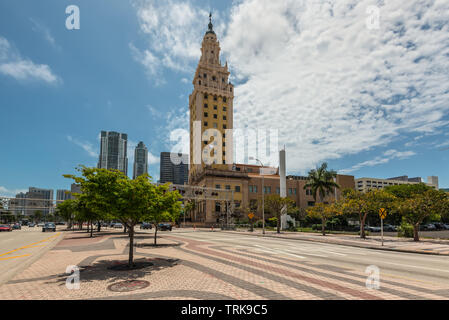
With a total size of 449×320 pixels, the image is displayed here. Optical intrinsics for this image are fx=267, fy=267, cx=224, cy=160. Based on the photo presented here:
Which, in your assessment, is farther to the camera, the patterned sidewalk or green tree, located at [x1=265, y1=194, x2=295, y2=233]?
green tree, located at [x1=265, y1=194, x2=295, y2=233]

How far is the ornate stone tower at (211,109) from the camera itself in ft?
280

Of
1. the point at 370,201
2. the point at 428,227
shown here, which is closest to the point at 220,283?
the point at 370,201

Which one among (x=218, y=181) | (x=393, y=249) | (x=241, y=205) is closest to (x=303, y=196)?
(x=241, y=205)

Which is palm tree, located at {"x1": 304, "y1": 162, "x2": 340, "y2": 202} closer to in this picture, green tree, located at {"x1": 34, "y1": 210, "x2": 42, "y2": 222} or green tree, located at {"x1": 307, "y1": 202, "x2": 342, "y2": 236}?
green tree, located at {"x1": 307, "y1": 202, "x2": 342, "y2": 236}

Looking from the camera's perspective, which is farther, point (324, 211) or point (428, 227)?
point (428, 227)

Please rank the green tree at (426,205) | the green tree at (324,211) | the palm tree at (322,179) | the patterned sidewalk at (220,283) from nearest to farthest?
the patterned sidewalk at (220,283)
the green tree at (426,205)
the green tree at (324,211)
the palm tree at (322,179)

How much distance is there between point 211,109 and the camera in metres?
88.9

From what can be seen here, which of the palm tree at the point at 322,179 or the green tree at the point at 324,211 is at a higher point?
the palm tree at the point at 322,179

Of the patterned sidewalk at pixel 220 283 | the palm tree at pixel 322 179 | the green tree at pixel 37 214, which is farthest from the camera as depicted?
the green tree at pixel 37 214

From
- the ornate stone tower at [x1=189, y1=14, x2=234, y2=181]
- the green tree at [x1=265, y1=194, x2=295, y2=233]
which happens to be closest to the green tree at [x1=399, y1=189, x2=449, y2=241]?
the green tree at [x1=265, y1=194, x2=295, y2=233]

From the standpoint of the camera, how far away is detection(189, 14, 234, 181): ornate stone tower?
8538 cm

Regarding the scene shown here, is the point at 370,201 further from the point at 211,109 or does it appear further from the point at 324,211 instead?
the point at 211,109

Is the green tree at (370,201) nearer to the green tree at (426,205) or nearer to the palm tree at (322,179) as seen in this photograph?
the green tree at (426,205)

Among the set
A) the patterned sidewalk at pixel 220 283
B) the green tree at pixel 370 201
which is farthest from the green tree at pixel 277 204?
the patterned sidewalk at pixel 220 283
